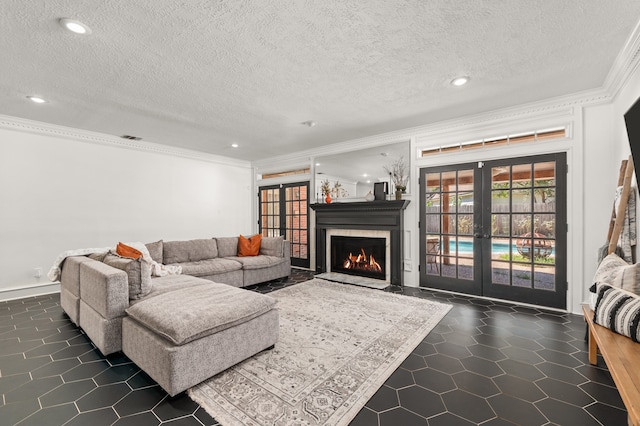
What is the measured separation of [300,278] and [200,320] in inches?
139

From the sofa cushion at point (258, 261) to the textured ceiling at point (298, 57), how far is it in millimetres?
2357

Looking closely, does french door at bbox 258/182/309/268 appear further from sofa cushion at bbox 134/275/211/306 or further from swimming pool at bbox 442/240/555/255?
sofa cushion at bbox 134/275/211/306

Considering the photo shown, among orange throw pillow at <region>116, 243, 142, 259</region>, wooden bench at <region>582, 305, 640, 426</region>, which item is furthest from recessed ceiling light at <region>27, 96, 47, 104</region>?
wooden bench at <region>582, 305, 640, 426</region>

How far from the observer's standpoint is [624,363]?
1.54 m

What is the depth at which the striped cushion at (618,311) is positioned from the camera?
1.79 metres

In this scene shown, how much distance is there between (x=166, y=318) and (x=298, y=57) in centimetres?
243

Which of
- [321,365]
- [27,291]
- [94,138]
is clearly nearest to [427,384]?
[321,365]

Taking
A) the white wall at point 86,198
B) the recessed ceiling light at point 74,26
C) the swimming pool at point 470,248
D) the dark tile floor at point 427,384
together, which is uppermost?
the recessed ceiling light at point 74,26

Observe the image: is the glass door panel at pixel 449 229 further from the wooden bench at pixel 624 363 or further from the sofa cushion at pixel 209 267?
the sofa cushion at pixel 209 267

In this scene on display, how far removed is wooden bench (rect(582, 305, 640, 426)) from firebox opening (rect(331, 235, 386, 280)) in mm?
3356

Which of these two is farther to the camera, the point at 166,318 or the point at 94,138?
the point at 94,138

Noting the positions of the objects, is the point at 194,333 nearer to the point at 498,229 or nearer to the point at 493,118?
the point at 498,229

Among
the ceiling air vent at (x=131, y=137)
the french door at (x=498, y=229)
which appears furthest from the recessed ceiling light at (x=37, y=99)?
the french door at (x=498, y=229)

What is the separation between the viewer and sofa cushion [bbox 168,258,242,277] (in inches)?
168
